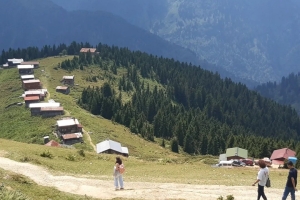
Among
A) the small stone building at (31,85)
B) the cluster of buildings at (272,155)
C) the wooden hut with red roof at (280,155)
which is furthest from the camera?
the small stone building at (31,85)

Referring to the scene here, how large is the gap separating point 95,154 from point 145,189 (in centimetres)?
2667

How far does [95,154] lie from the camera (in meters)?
60.8

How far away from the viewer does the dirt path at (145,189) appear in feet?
109

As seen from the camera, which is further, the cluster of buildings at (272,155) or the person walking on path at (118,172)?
the cluster of buildings at (272,155)

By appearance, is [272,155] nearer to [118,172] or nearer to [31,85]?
[118,172]

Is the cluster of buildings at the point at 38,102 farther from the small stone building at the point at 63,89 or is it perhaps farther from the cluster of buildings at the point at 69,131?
the cluster of buildings at the point at 69,131

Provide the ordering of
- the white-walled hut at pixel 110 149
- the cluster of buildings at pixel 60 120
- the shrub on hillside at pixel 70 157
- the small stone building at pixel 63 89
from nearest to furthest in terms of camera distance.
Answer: the shrub on hillside at pixel 70 157 → the white-walled hut at pixel 110 149 → the cluster of buildings at pixel 60 120 → the small stone building at pixel 63 89

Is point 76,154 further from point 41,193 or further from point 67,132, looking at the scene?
point 67,132

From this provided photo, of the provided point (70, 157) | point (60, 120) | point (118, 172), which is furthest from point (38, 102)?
point (118, 172)

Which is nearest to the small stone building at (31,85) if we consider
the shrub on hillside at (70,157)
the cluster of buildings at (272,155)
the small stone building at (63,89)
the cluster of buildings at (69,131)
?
the small stone building at (63,89)

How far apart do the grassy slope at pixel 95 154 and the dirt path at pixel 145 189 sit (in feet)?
11.5

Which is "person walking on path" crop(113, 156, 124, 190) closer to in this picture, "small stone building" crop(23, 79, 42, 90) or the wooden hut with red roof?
the wooden hut with red roof

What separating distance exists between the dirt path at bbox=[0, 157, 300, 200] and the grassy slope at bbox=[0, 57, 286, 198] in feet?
11.5

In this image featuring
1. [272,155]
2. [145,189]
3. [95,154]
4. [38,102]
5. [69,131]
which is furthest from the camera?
[38,102]
